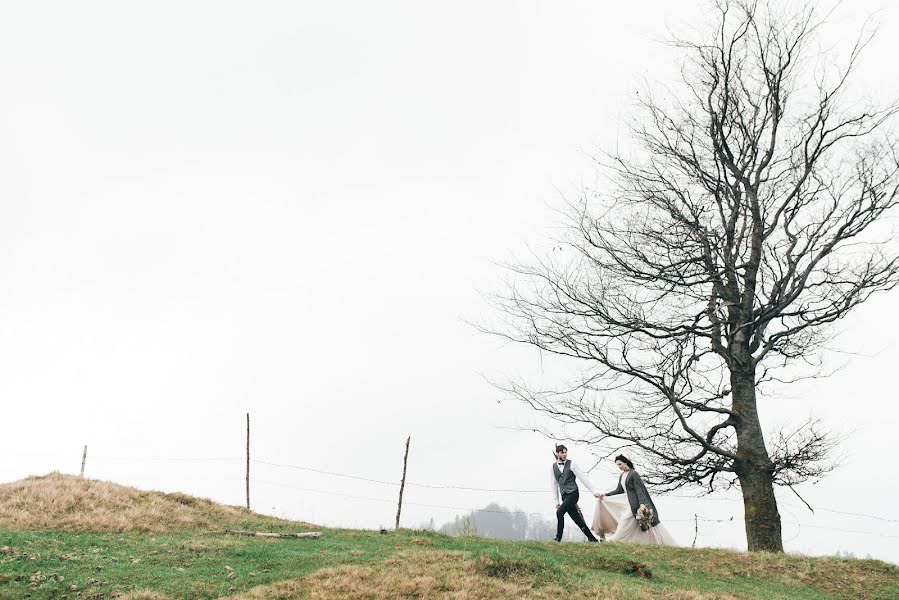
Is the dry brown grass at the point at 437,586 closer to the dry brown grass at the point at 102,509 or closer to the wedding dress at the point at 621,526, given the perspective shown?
the wedding dress at the point at 621,526

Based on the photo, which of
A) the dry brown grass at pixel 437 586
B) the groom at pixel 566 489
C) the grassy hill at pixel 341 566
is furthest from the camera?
the groom at pixel 566 489

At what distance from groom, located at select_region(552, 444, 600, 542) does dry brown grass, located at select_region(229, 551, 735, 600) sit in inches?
197

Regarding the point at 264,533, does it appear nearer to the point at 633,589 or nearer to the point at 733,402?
the point at 633,589

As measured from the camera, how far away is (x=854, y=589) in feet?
44.4

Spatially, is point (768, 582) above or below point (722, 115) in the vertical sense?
below

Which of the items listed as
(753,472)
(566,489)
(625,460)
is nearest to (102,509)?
(566,489)

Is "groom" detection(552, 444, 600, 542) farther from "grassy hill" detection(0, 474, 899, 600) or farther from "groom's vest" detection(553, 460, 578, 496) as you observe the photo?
"grassy hill" detection(0, 474, 899, 600)

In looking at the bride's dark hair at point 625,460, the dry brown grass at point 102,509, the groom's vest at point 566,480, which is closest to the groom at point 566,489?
the groom's vest at point 566,480

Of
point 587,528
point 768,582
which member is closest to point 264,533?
point 587,528

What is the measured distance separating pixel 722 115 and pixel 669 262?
4.40 meters

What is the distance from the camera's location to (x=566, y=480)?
15.8 m

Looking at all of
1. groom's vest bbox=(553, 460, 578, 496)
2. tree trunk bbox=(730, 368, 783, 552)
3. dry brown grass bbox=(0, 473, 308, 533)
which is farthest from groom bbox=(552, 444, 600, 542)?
dry brown grass bbox=(0, 473, 308, 533)

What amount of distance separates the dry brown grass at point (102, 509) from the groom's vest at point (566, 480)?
692cm

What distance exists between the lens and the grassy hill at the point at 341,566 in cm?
1011
